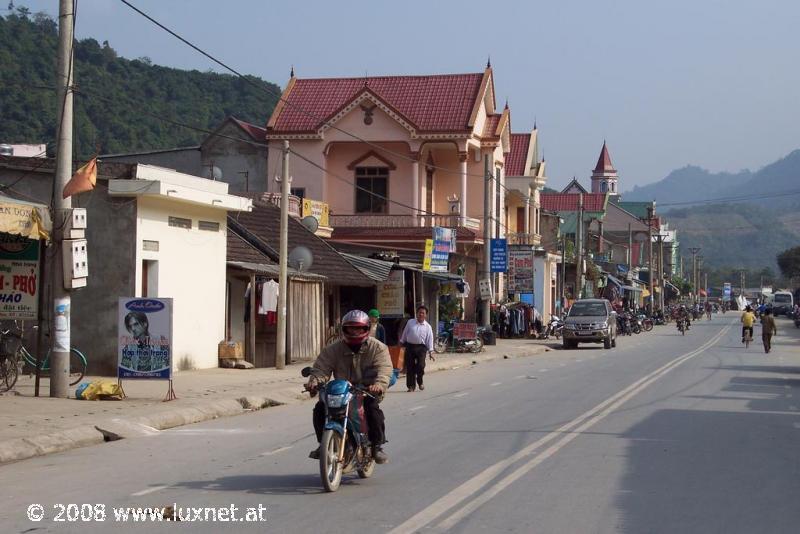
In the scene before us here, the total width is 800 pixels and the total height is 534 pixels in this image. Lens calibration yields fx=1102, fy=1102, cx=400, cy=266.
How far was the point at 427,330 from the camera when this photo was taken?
23.1m

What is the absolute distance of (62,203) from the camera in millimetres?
18547

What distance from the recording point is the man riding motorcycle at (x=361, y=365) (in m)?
10.7

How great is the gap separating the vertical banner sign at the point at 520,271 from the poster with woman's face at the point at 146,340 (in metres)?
33.9

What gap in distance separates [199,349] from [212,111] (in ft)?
115

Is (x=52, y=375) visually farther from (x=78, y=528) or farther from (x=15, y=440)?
(x=78, y=528)

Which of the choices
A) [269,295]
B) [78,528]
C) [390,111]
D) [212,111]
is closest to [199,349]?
[269,295]

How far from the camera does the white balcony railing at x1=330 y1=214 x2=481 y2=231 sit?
5100cm

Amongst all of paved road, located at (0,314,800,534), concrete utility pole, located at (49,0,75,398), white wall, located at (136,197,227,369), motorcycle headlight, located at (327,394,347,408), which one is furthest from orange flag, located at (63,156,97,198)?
motorcycle headlight, located at (327,394,347,408)

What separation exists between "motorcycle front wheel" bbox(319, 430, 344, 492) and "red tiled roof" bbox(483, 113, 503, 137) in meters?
43.5

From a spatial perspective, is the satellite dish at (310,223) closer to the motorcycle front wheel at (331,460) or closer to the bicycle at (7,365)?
the bicycle at (7,365)

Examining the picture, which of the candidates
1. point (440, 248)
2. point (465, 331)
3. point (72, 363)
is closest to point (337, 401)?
point (72, 363)

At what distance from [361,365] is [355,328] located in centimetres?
38

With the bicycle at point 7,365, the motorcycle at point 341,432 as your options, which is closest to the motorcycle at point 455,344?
the bicycle at point 7,365

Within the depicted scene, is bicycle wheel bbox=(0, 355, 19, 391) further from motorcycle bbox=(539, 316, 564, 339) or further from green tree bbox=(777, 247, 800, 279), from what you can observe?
green tree bbox=(777, 247, 800, 279)
